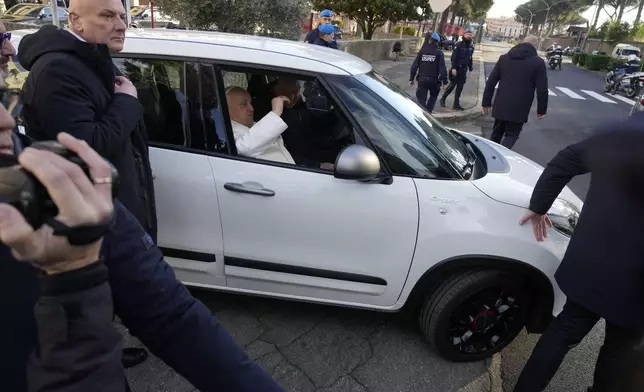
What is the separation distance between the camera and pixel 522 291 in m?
2.37

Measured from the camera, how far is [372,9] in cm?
1964

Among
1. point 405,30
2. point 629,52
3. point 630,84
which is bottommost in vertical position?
point 630,84

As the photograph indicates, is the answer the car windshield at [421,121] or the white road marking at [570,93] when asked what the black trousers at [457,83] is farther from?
the car windshield at [421,121]

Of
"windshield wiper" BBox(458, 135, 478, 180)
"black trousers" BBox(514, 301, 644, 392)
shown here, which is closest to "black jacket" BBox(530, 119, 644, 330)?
"black trousers" BBox(514, 301, 644, 392)

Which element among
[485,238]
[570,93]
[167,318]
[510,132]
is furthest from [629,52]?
[167,318]

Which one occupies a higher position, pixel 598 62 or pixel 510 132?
pixel 510 132

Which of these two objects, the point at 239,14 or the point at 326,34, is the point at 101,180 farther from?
the point at 239,14

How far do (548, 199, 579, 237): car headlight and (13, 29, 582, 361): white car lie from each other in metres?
0.01

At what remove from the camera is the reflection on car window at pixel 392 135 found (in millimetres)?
2309

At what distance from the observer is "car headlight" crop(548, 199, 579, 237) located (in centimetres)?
228

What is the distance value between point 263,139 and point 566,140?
7.64m

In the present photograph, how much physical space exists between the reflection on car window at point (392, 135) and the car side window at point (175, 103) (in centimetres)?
72

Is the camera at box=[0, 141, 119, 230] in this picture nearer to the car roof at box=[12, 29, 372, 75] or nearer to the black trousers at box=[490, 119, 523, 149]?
the car roof at box=[12, 29, 372, 75]

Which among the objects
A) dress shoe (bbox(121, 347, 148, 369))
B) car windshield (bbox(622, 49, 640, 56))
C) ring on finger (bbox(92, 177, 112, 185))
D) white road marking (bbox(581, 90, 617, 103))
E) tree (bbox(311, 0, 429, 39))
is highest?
tree (bbox(311, 0, 429, 39))
